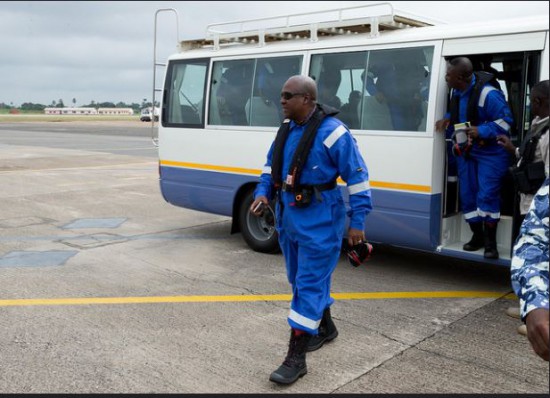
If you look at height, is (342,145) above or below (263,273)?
above

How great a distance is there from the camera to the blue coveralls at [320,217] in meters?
4.01

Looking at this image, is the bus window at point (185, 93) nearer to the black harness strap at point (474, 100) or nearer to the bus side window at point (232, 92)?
the bus side window at point (232, 92)

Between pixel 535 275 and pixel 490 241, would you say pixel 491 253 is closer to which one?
pixel 490 241

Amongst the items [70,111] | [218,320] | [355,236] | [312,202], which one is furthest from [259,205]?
[70,111]

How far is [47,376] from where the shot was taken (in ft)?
13.1

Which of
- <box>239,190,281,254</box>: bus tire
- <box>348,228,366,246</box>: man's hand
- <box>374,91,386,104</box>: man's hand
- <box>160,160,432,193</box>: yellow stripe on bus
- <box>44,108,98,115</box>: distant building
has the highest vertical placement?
<box>44,108,98,115</box>: distant building

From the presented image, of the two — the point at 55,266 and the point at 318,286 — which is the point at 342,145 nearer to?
the point at 318,286

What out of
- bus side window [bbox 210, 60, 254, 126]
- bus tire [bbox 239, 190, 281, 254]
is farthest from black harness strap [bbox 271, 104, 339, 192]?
bus side window [bbox 210, 60, 254, 126]

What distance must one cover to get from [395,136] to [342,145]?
7.29ft

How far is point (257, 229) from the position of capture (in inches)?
299

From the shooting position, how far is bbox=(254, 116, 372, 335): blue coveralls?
401cm

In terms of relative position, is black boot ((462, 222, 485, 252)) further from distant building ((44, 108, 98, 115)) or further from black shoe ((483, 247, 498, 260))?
distant building ((44, 108, 98, 115))

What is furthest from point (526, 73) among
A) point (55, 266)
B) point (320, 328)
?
point (55, 266)

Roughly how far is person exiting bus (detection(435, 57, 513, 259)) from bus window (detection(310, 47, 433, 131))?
1.02ft
